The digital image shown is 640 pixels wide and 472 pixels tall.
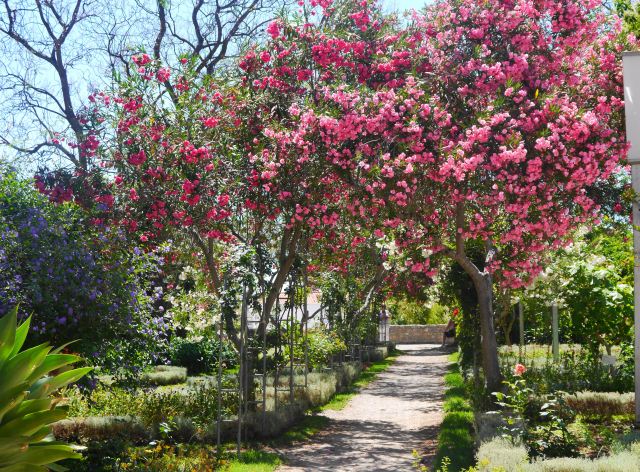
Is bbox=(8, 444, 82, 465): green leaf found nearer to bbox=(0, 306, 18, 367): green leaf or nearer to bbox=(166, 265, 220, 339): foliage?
Answer: bbox=(0, 306, 18, 367): green leaf

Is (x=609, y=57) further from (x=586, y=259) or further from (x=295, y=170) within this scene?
(x=586, y=259)

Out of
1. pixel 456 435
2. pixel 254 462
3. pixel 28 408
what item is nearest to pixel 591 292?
pixel 456 435

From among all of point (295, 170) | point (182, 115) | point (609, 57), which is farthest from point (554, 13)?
point (182, 115)

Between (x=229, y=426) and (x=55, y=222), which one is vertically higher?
(x=55, y=222)

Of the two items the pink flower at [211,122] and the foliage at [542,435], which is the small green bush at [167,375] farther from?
the foliage at [542,435]

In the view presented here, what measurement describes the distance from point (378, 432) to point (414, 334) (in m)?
31.6

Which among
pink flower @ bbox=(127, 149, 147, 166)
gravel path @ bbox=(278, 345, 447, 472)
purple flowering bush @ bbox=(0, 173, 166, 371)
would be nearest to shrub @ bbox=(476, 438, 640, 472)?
gravel path @ bbox=(278, 345, 447, 472)

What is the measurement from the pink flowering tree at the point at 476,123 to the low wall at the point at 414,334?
32051mm

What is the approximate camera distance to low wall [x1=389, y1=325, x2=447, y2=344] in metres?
42.0

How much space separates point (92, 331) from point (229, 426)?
294 cm

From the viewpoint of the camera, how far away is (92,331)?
781 centimetres

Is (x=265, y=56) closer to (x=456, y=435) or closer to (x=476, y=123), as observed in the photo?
(x=476, y=123)

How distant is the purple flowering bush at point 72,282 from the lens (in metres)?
7.45

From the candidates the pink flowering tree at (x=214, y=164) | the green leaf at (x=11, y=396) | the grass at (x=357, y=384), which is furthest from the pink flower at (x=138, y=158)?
the grass at (x=357, y=384)
